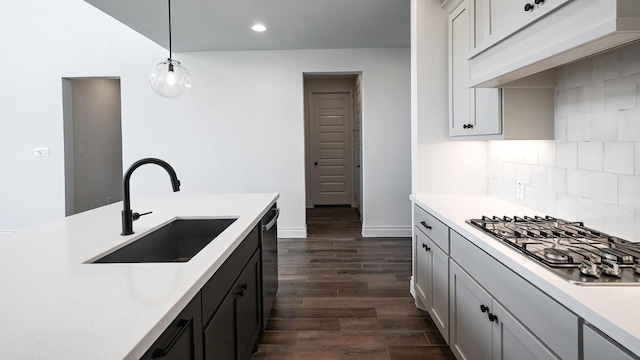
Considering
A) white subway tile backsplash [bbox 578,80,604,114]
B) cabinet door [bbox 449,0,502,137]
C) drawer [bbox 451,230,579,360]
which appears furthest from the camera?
cabinet door [bbox 449,0,502,137]

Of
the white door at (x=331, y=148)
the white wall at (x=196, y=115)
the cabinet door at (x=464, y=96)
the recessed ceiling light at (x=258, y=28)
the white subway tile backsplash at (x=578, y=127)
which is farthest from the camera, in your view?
the white door at (x=331, y=148)

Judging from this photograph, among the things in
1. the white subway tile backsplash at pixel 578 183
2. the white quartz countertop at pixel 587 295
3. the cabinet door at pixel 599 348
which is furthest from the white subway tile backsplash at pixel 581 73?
the cabinet door at pixel 599 348

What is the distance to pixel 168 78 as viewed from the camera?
9.87 ft

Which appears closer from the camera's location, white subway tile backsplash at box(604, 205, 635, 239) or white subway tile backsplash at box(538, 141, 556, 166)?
white subway tile backsplash at box(604, 205, 635, 239)

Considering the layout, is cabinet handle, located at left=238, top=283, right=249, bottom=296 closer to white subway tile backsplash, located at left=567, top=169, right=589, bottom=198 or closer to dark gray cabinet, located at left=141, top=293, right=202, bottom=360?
dark gray cabinet, located at left=141, top=293, right=202, bottom=360

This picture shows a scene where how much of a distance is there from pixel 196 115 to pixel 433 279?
4.00 m

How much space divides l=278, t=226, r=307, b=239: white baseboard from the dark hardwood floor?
1.46ft

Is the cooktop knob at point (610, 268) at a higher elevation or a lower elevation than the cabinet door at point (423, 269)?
higher

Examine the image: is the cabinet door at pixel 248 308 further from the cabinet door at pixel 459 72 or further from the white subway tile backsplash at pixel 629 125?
the white subway tile backsplash at pixel 629 125

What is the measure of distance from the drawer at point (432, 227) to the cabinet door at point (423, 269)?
62mm

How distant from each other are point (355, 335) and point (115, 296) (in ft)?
6.25

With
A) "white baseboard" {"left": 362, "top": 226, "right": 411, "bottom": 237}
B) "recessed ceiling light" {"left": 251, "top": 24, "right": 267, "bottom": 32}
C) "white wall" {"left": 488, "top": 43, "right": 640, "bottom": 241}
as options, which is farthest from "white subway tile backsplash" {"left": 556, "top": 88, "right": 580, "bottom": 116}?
"white baseboard" {"left": 362, "top": 226, "right": 411, "bottom": 237}

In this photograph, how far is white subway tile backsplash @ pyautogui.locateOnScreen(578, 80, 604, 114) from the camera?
177cm

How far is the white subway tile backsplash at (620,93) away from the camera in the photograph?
1578mm
